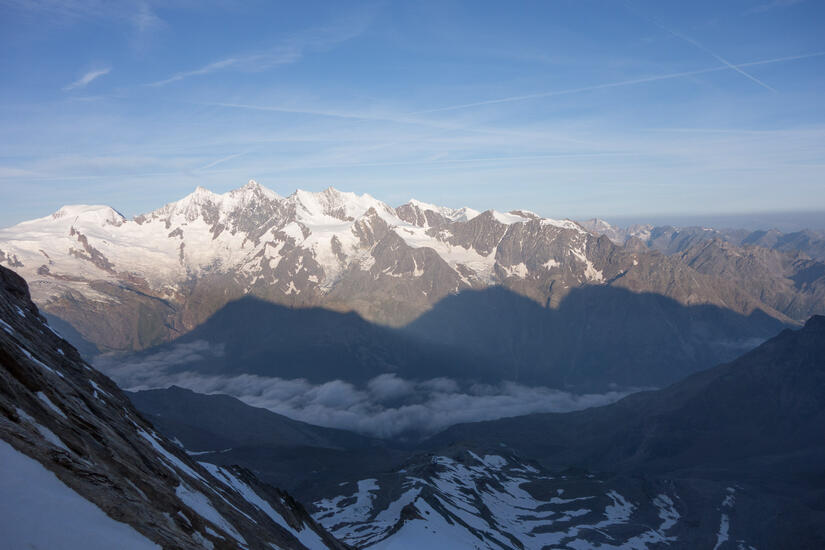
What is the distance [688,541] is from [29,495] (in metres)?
228

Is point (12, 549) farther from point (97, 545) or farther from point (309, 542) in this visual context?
point (309, 542)

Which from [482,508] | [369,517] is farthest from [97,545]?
[482,508]

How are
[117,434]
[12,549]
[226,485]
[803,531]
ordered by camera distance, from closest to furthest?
[12,549] → [117,434] → [226,485] → [803,531]

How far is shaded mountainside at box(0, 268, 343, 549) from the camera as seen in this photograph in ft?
78.3

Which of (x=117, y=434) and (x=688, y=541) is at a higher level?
(x=117, y=434)

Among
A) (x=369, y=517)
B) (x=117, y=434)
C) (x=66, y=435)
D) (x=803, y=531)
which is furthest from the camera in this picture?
(x=803, y=531)

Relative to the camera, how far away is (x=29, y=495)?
23.8 meters

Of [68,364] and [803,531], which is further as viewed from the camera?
[803,531]

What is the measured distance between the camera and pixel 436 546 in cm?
12875

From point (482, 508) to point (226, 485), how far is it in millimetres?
134437

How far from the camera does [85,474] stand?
2914 cm

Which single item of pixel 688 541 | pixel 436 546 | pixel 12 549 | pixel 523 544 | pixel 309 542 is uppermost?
pixel 12 549

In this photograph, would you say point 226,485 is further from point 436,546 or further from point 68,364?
point 436,546

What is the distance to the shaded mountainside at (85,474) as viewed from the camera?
23.9 meters
